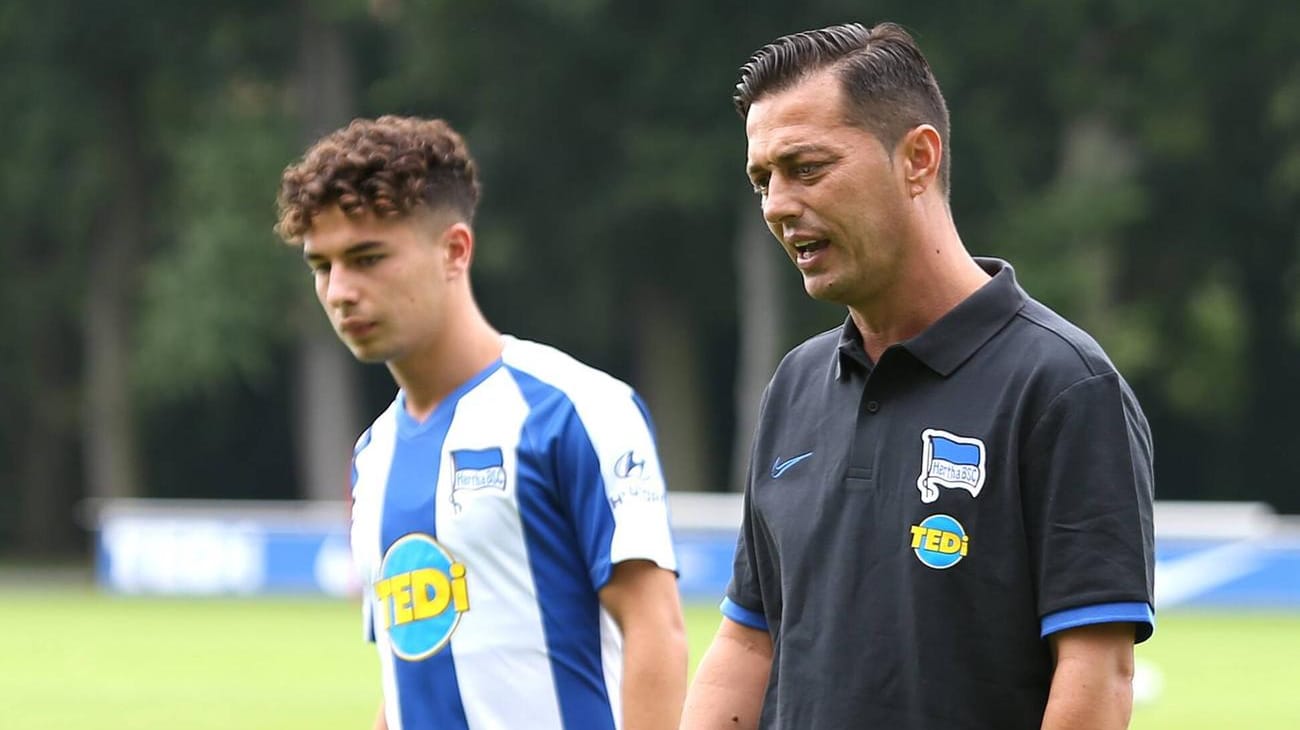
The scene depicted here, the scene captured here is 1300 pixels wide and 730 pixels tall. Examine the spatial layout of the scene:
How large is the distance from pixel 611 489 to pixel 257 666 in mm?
12803

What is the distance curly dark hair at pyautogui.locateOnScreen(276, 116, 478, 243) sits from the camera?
4.34 meters

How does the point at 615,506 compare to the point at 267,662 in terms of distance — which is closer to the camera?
the point at 615,506

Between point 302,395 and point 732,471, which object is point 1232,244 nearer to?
point 732,471

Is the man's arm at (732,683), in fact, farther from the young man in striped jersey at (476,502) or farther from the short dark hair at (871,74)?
the short dark hair at (871,74)

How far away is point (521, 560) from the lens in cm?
423

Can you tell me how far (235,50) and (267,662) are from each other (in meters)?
20.1

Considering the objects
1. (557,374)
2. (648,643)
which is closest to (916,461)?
(648,643)

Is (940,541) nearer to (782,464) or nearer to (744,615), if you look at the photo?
(782,464)

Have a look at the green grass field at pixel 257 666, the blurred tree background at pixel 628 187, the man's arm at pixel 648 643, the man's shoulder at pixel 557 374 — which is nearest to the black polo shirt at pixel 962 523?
the man's arm at pixel 648 643

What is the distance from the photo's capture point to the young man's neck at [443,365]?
14.5 feet

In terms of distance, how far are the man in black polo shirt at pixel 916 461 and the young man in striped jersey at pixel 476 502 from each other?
0.69 meters

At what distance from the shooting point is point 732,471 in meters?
36.9

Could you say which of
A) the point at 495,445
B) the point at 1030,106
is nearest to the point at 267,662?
the point at 495,445

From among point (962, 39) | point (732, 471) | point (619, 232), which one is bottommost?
point (732, 471)
